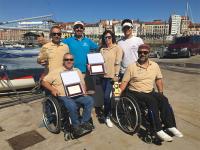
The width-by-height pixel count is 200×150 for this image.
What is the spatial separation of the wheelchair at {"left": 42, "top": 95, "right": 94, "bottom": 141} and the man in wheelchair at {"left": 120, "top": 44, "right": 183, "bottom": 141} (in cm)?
95

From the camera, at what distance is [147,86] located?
404 centimetres

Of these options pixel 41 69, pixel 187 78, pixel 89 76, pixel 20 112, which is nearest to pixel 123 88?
pixel 89 76

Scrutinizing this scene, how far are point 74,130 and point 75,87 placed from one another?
2.05 feet

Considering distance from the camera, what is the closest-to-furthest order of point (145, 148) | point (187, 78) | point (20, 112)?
1. point (145, 148)
2. point (20, 112)
3. point (187, 78)

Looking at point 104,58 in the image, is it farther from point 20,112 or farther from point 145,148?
point 20,112

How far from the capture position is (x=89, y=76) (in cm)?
472

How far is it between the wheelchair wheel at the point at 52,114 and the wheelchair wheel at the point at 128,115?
947 millimetres

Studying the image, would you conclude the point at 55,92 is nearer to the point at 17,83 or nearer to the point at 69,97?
the point at 69,97

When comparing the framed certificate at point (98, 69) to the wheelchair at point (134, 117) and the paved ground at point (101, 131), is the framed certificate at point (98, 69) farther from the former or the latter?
the paved ground at point (101, 131)

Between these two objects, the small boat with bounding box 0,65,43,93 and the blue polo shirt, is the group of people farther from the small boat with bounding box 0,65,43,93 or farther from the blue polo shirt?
the small boat with bounding box 0,65,43,93

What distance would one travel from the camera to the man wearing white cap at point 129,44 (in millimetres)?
4332

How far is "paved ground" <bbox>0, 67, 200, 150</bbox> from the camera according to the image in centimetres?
376

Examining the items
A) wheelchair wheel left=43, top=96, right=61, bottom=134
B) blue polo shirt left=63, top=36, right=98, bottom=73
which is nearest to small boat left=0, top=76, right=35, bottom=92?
wheelchair wheel left=43, top=96, right=61, bottom=134

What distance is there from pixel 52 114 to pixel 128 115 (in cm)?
117
